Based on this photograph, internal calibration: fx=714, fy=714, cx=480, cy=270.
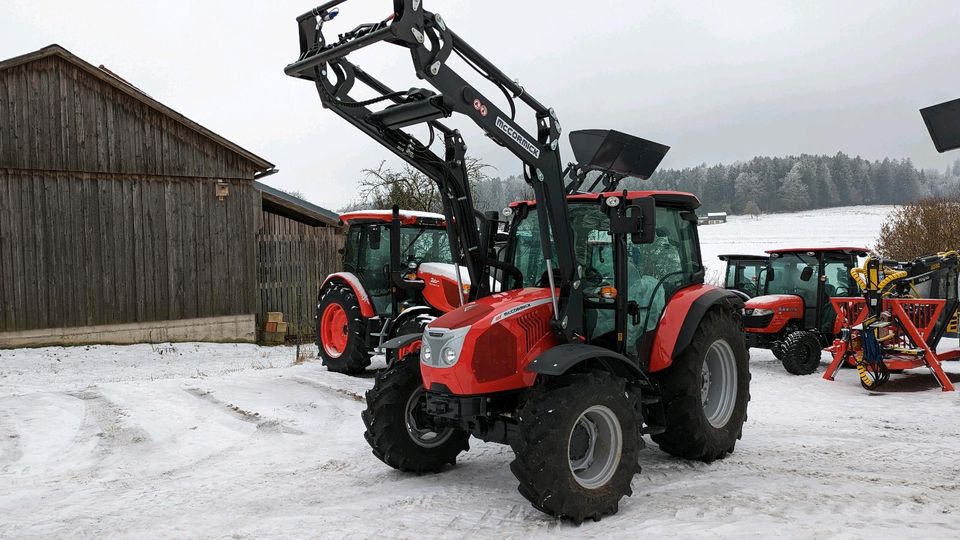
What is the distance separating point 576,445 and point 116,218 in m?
11.6

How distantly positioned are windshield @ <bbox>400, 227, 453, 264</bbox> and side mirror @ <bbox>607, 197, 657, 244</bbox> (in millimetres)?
5568

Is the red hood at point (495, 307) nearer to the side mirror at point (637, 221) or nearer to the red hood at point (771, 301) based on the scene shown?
the side mirror at point (637, 221)

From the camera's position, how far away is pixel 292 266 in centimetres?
1559

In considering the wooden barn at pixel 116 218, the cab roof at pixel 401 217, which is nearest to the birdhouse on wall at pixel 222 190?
the wooden barn at pixel 116 218

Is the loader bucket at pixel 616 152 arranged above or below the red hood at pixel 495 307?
above

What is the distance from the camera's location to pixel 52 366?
36.6 feet

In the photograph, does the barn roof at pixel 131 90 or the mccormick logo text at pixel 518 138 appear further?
the barn roof at pixel 131 90

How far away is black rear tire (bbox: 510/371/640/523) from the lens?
4062 mm

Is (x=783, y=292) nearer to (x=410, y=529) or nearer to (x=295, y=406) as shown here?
(x=295, y=406)

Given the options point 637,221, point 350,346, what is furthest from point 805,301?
point 637,221

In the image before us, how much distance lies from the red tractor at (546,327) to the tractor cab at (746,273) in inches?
296

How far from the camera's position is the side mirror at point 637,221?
4.64 m

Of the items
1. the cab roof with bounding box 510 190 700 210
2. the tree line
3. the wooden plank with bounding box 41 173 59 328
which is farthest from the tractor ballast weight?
the tree line

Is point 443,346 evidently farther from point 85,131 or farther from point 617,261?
point 85,131
